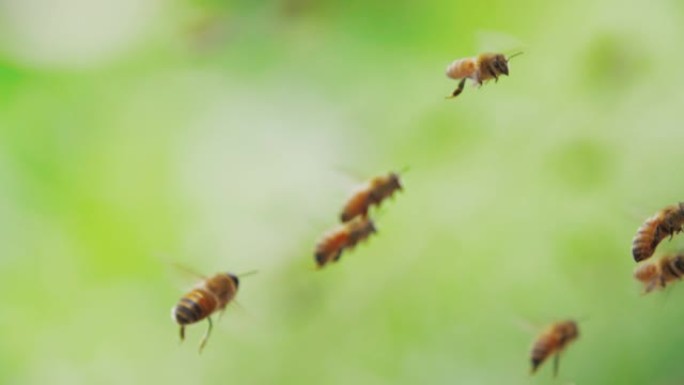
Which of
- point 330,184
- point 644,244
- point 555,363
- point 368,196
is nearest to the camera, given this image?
point 644,244

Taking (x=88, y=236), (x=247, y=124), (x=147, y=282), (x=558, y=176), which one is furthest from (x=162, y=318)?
(x=558, y=176)

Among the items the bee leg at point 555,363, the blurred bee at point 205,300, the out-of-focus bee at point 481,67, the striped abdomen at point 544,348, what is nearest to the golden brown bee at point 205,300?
the blurred bee at point 205,300

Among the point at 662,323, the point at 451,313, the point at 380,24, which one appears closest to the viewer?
the point at 662,323

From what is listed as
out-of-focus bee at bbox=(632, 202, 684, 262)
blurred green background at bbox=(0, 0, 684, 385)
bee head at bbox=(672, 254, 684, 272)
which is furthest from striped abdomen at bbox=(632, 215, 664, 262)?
blurred green background at bbox=(0, 0, 684, 385)

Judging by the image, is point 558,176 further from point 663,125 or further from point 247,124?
point 247,124

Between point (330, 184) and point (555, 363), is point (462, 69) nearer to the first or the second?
point (555, 363)

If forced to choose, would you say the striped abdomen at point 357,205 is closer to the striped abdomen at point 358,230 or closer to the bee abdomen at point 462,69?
the striped abdomen at point 358,230

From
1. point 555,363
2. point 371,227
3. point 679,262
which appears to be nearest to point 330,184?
point 371,227

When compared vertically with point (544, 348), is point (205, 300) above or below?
below
